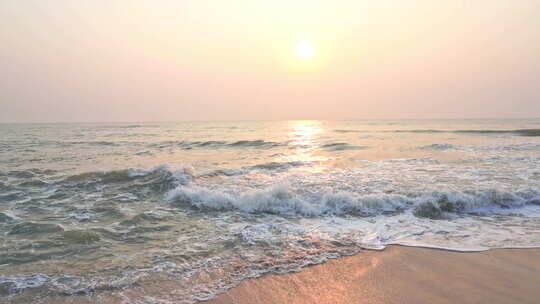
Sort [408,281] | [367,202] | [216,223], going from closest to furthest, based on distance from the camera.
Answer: [408,281] → [216,223] → [367,202]

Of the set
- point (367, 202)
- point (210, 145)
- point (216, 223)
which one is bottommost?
point (216, 223)

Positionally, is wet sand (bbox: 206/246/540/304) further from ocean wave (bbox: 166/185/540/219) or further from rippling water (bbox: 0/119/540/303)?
ocean wave (bbox: 166/185/540/219)

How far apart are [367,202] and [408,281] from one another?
3412mm

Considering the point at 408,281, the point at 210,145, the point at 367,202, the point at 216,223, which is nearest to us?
the point at 408,281

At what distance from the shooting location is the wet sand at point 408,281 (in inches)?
128

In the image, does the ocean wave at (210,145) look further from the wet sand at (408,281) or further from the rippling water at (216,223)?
the wet sand at (408,281)

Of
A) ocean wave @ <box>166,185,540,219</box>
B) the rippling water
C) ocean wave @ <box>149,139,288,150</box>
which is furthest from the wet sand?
ocean wave @ <box>149,139,288,150</box>

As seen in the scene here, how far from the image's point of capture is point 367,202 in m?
6.98

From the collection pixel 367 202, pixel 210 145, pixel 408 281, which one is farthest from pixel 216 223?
pixel 210 145

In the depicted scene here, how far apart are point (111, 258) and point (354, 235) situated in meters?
3.79

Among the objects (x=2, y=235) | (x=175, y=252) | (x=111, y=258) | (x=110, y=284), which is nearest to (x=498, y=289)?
(x=175, y=252)

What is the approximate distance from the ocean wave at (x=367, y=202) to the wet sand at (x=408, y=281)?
89.1 inches

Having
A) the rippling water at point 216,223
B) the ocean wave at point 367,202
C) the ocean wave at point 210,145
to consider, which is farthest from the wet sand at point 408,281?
the ocean wave at point 210,145

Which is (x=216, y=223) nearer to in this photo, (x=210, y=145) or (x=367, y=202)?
(x=367, y=202)
